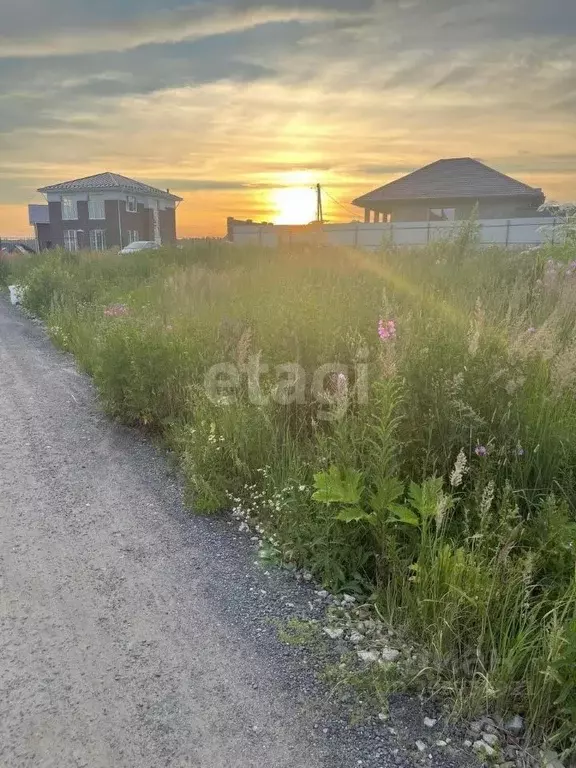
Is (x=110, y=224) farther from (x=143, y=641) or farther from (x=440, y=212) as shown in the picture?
(x=143, y=641)

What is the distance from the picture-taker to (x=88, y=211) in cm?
4716

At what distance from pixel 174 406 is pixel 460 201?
31977 mm

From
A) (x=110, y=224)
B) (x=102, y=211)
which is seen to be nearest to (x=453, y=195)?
(x=110, y=224)

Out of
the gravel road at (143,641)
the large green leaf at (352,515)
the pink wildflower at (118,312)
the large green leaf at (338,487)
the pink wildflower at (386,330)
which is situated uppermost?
the pink wildflower at (386,330)

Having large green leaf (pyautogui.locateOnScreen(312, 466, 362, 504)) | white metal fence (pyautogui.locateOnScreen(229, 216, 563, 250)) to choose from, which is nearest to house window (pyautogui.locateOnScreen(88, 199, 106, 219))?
white metal fence (pyautogui.locateOnScreen(229, 216, 563, 250))

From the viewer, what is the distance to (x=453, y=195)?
106 ft

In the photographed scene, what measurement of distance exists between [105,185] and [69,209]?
5086 millimetres

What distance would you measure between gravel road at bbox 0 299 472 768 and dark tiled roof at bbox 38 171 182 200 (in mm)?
46395

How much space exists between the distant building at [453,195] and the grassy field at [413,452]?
29.4m

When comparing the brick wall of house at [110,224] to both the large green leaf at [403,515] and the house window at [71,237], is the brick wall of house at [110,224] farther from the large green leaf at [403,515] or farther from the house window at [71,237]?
the large green leaf at [403,515]

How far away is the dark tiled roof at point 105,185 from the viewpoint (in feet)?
150

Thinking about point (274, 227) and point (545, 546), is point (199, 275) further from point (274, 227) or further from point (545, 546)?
point (274, 227)

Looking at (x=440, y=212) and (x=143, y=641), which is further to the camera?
(x=440, y=212)

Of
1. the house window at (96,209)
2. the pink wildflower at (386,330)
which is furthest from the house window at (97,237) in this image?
the pink wildflower at (386,330)
